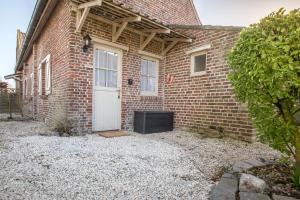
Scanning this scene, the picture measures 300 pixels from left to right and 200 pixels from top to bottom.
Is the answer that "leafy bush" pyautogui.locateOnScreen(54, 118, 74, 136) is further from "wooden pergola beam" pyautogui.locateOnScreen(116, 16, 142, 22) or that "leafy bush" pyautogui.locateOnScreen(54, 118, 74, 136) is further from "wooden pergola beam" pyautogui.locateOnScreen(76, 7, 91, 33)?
"wooden pergola beam" pyautogui.locateOnScreen(116, 16, 142, 22)

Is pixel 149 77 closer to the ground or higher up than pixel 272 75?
higher up

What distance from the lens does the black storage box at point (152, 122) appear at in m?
5.32

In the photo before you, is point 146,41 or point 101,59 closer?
point 101,59

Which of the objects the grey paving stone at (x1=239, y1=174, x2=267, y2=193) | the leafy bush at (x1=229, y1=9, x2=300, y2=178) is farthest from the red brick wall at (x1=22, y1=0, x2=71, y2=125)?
the grey paving stone at (x1=239, y1=174, x2=267, y2=193)

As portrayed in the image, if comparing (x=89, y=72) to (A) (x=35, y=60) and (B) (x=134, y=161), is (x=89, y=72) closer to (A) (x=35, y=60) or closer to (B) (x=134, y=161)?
(B) (x=134, y=161)

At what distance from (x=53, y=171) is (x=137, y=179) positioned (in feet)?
3.36

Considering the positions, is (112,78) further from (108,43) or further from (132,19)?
(132,19)

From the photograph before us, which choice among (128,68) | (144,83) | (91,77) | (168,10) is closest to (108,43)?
(128,68)

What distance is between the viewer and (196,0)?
1032 centimetres

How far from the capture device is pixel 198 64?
5730 mm

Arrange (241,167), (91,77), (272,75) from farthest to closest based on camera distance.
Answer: (91,77) → (241,167) → (272,75)

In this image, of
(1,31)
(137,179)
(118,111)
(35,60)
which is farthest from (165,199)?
(1,31)

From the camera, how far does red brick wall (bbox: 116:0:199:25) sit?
700 cm

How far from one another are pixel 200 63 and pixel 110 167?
4154mm
